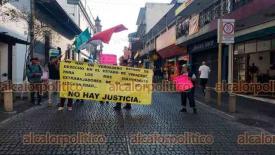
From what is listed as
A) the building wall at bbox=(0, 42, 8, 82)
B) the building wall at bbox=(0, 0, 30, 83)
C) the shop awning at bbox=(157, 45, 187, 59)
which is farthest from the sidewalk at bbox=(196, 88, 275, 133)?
the shop awning at bbox=(157, 45, 187, 59)

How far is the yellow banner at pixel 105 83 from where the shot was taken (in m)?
12.9

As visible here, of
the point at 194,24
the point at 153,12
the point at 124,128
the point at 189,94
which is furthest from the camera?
the point at 153,12

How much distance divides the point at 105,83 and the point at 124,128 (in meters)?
3.43

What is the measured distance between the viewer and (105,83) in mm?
13078

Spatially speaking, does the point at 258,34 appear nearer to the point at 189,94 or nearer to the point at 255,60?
the point at 255,60

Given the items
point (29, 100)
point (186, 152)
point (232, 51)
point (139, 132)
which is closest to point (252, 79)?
point (232, 51)

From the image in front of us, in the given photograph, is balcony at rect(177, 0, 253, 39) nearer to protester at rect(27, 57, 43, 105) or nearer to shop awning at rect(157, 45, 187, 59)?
shop awning at rect(157, 45, 187, 59)

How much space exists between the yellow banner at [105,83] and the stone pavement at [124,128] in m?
0.48

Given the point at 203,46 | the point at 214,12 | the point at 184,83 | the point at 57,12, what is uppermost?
the point at 57,12

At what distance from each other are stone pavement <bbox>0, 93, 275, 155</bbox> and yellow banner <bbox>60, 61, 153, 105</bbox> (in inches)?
18.9

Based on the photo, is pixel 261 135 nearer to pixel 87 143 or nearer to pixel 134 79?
pixel 87 143

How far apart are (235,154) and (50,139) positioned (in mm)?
3504

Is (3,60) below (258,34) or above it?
below

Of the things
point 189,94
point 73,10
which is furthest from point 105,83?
point 73,10
